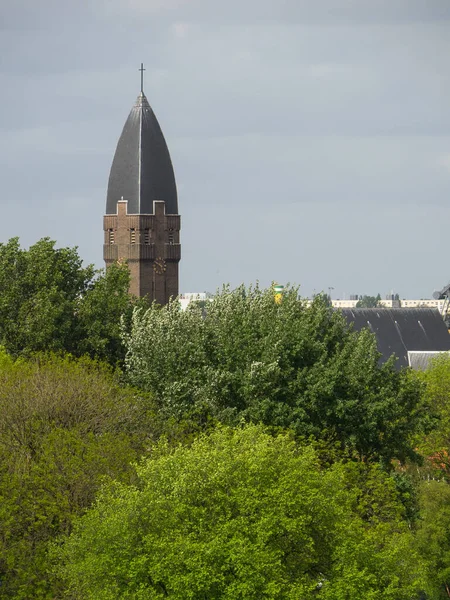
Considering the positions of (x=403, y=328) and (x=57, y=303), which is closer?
(x=57, y=303)

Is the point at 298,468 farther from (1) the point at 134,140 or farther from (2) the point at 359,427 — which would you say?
(1) the point at 134,140

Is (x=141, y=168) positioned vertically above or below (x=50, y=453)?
above

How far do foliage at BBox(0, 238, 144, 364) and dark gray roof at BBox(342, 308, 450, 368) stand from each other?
50997mm

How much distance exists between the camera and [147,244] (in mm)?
150500

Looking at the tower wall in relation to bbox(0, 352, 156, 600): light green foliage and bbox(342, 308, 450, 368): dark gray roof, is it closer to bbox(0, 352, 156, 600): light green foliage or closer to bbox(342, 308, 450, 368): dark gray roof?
bbox(342, 308, 450, 368): dark gray roof

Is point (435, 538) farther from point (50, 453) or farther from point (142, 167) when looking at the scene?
point (142, 167)

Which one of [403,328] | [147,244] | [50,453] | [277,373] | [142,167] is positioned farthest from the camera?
[147,244]

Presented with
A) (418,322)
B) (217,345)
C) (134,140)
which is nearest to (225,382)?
(217,345)

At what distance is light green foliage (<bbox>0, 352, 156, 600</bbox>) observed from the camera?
38938mm

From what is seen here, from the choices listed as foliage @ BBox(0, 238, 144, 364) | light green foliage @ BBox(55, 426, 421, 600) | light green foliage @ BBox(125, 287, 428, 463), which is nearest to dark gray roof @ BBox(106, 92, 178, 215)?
foliage @ BBox(0, 238, 144, 364)

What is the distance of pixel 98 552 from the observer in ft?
117

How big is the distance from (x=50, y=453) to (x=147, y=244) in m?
109

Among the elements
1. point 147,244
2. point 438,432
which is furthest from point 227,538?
point 147,244

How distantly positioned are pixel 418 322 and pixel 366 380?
70738 mm
